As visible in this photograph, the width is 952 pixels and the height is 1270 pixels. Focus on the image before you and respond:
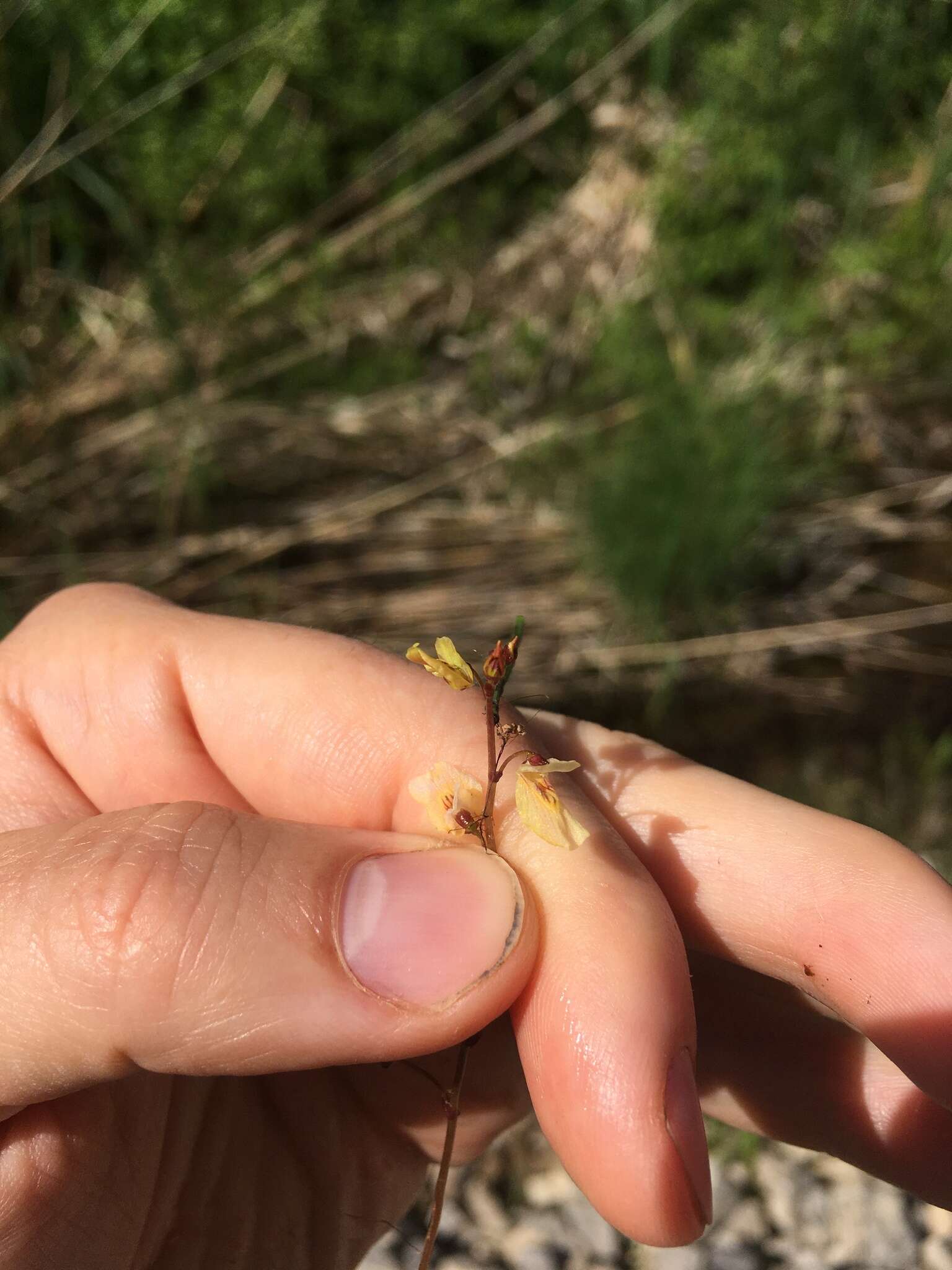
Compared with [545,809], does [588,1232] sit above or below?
below

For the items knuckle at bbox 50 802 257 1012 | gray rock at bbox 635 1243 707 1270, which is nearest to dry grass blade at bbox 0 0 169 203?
knuckle at bbox 50 802 257 1012

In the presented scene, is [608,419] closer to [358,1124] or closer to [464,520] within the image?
[464,520]

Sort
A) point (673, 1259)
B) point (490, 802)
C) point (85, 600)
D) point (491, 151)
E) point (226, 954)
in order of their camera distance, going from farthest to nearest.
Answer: point (491, 151)
point (673, 1259)
point (85, 600)
point (490, 802)
point (226, 954)

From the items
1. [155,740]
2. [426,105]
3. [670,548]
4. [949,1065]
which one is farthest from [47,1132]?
[426,105]

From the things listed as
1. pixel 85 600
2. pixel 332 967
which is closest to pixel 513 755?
pixel 332 967

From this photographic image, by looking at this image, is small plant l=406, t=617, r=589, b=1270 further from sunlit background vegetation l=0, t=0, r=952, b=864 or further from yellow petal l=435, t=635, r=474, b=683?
sunlit background vegetation l=0, t=0, r=952, b=864

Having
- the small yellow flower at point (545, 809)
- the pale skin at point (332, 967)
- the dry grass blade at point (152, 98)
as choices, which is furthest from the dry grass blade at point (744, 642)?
the dry grass blade at point (152, 98)

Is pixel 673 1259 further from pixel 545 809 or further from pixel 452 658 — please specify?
pixel 452 658
